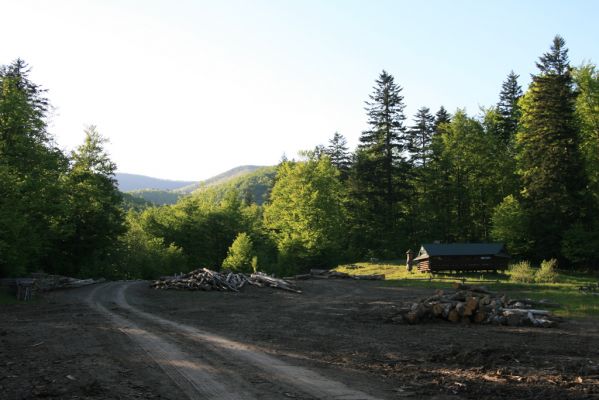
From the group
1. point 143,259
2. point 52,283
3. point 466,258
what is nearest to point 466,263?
point 466,258

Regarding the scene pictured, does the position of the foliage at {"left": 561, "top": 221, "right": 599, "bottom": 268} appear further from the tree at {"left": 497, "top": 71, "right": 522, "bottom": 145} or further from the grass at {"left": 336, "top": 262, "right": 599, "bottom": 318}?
the tree at {"left": 497, "top": 71, "right": 522, "bottom": 145}

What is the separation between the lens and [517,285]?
29938 millimetres

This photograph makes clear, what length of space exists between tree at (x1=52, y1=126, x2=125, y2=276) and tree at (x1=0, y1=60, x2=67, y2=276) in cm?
817

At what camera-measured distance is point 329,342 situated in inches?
528

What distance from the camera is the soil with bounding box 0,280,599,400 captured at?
803cm

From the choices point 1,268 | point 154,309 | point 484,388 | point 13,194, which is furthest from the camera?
point 1,268

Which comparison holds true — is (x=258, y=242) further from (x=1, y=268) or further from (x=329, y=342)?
(x=329, y=342)

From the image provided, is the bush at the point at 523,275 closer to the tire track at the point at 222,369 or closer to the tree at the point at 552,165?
the tree at the point at 552,165

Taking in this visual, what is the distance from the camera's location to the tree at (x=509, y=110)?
6475 centimetres

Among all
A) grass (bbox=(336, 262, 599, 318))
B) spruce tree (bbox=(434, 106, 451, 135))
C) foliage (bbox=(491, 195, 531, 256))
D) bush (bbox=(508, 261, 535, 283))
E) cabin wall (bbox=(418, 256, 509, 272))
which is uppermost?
spruce tree (bbox=(434, 106, 451, 135))

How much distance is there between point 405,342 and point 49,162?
31434 mm

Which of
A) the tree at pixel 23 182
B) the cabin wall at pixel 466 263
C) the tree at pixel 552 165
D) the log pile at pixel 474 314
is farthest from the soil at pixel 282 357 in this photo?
the tree at pixel 552 165

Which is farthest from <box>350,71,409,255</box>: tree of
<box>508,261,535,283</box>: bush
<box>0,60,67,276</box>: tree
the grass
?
<box>0,60,67,276</box>: tree

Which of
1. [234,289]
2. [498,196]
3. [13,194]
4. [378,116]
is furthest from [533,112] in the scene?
[13,194]
